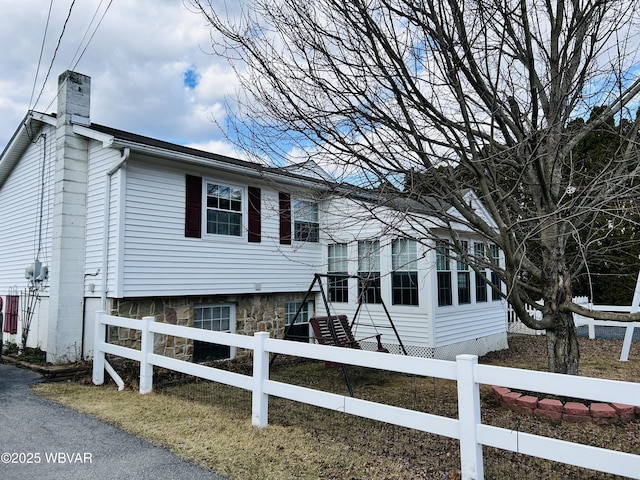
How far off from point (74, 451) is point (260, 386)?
171 centimetres

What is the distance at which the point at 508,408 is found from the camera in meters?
5.39

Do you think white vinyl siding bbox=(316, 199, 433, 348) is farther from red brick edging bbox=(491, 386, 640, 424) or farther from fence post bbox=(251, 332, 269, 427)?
fence post bbox=(251, 332, 269, 427)

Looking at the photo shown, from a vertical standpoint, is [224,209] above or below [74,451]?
above

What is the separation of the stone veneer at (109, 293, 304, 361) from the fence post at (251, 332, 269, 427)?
395 centimetres

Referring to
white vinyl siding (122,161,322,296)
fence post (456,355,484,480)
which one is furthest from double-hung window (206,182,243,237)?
fence post (456,355,484,480)

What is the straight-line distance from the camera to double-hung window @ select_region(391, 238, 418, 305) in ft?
29.5

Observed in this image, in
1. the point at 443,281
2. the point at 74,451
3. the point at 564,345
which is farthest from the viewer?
the point at 443,281

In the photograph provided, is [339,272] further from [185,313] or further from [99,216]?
[99,216]

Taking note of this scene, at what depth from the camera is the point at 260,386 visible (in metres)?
4.44

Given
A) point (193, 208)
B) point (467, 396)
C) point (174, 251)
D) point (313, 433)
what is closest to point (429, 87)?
point (467, 396)

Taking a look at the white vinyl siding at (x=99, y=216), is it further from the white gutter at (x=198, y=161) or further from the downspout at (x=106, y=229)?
the white gutter at (x=198, y=161)

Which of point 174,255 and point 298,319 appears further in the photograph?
point 298,319

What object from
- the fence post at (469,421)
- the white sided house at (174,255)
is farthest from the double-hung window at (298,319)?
the fence post at (469,421)

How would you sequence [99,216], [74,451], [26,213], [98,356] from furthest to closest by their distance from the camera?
[26,213], [99,216], [98,356], [74,451]
